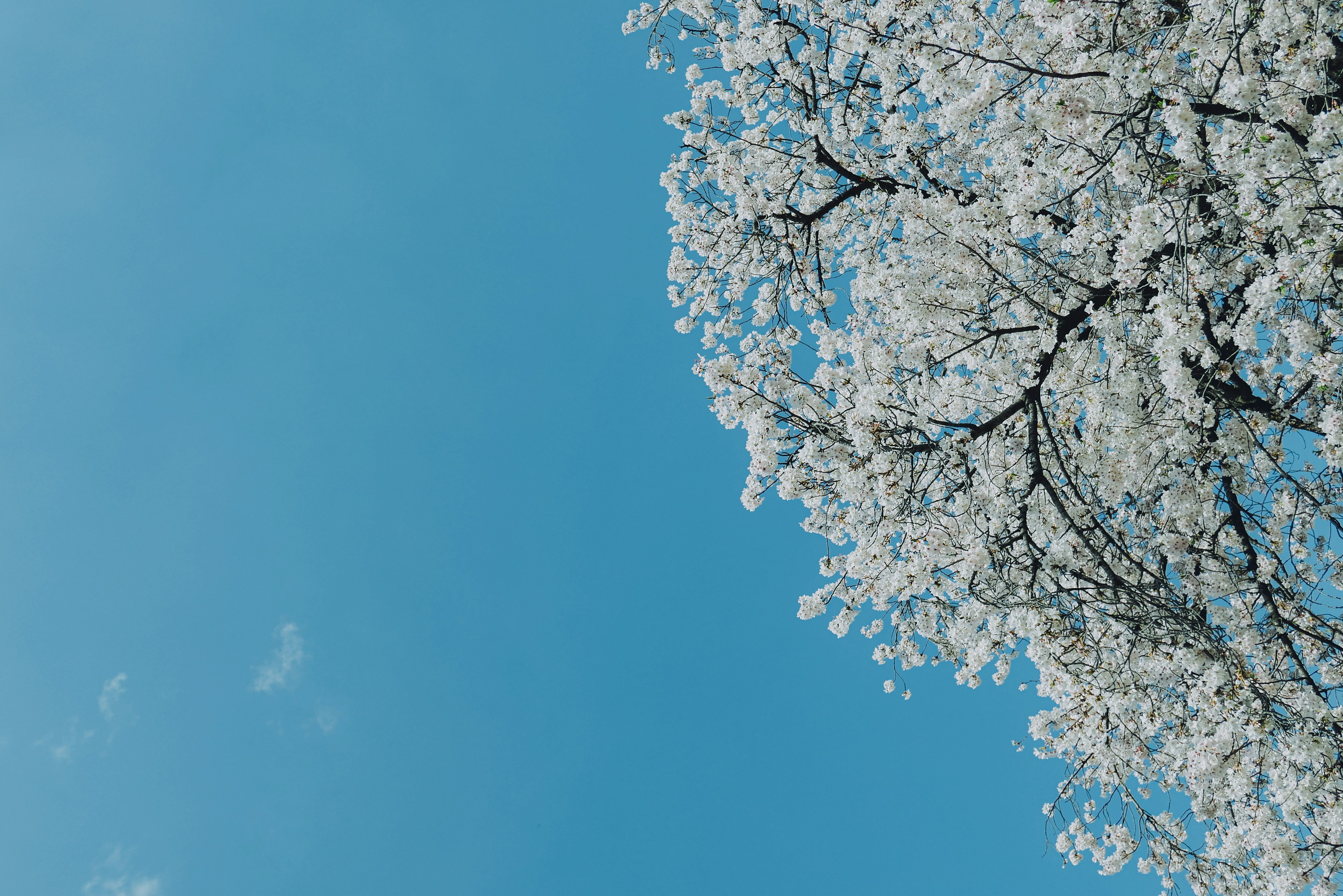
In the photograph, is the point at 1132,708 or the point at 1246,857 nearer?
the point at 1132,708

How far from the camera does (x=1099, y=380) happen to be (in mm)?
6930

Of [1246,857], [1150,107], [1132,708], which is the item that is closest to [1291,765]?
[1132,708]

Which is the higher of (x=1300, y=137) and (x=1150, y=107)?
(x=1150, y=107)

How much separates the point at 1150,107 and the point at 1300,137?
93 cm

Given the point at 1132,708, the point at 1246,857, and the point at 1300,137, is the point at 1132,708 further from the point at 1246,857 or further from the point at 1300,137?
the point at 1300,137

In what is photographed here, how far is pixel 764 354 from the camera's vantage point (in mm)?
7953

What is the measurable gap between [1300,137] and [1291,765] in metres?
4.62

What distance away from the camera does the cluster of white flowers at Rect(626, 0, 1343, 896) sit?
5.14 metres

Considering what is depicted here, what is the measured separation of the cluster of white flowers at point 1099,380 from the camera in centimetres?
514

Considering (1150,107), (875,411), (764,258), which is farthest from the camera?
(764,258)

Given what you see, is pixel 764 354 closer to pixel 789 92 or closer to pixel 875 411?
pixel 875 411

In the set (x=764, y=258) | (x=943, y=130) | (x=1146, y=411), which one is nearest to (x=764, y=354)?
(x=764, y=258)

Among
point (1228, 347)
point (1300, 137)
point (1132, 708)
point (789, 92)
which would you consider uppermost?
point (789, 92)

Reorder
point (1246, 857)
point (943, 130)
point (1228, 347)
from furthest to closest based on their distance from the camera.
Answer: point (1246, 857) → point (943, 130) → point (1228, 347)
